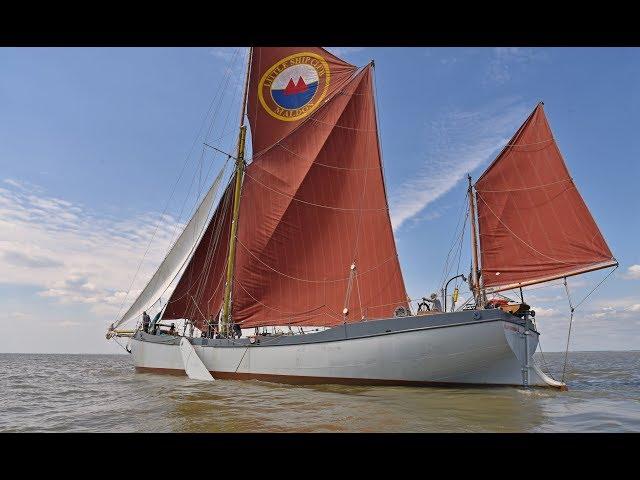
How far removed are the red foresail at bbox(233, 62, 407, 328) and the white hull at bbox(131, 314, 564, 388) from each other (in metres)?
3.70

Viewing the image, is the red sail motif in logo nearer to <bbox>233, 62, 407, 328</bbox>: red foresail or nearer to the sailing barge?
the sailing barge

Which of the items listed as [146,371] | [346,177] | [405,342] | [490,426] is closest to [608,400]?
[405,342]

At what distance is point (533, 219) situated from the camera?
2077 centimetres

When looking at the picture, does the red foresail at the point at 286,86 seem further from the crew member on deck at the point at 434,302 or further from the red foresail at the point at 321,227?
the crew member on deck at the point at 434,302

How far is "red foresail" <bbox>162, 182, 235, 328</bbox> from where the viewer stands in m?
27.9

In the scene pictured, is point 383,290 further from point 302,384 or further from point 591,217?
point 591,217

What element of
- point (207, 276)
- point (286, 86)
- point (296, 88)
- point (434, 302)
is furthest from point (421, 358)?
point (286, 86)

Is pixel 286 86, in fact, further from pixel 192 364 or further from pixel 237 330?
pixel 192 364

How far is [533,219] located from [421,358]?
29.0 feet

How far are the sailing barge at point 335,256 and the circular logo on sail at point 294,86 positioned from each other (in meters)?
0.09

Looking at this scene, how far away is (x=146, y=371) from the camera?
97.7ft

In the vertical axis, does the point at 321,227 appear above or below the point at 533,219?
above
